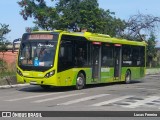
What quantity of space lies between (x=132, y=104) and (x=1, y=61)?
13.9 m

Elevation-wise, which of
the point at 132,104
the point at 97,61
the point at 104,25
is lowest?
the point at 132,104

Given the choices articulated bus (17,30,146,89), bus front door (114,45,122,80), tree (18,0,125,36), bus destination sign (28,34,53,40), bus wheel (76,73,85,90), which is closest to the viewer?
articulated bus (17,30,146,89)

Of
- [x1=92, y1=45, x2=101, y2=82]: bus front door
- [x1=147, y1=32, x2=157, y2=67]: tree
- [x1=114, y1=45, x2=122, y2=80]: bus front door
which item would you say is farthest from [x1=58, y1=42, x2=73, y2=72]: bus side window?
[x1=147, y1=32, x2=157, y2=67]: tree

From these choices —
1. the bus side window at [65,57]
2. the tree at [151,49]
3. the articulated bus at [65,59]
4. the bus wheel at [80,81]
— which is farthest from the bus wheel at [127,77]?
the tree at [151,49]

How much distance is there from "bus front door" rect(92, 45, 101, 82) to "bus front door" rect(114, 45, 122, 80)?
8.64 feet

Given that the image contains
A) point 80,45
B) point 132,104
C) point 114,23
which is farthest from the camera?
point 114,23

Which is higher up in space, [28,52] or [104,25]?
[104,25]

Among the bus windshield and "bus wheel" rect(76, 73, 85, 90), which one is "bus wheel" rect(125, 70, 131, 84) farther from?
the bus windshield

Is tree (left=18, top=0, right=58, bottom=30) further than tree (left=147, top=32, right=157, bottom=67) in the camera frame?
No

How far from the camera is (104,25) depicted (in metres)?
41.4

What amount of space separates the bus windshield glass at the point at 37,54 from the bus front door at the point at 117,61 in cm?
745

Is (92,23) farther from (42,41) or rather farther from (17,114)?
(17,114)

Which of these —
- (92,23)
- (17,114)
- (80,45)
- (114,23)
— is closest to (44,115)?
(17,114)

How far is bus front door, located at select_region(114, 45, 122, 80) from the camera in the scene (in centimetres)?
2720
